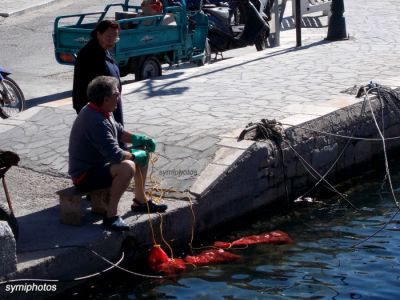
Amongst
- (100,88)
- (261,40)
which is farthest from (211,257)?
(261,40)

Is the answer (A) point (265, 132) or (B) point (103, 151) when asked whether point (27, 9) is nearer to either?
(A) point (265, 132)

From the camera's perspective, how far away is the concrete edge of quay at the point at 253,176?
25.2ft

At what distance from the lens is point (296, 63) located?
1487 cm

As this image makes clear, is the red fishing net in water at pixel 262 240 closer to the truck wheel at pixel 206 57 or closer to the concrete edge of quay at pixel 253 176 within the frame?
the concrete edge of quay at pixel 253 176

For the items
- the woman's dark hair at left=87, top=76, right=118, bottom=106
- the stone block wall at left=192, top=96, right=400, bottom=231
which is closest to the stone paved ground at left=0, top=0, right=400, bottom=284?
the stone block wall at left=192, top=96, right=400, bottom=231

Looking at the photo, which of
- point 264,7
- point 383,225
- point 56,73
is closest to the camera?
point 383,225

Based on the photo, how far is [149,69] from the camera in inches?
585

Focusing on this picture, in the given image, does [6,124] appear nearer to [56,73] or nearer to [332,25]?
[56,73]

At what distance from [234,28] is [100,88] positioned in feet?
34.1

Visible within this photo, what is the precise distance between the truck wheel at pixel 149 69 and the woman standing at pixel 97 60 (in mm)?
5919

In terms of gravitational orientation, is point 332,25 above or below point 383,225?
above

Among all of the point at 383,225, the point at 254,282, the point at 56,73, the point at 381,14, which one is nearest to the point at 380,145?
the point at 383,225

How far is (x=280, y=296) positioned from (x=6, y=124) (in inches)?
200

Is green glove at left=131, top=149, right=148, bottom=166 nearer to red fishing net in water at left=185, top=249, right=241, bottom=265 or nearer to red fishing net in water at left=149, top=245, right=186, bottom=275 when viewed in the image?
red fishing net in water at left=149, top=245, right=186, bottom=275
